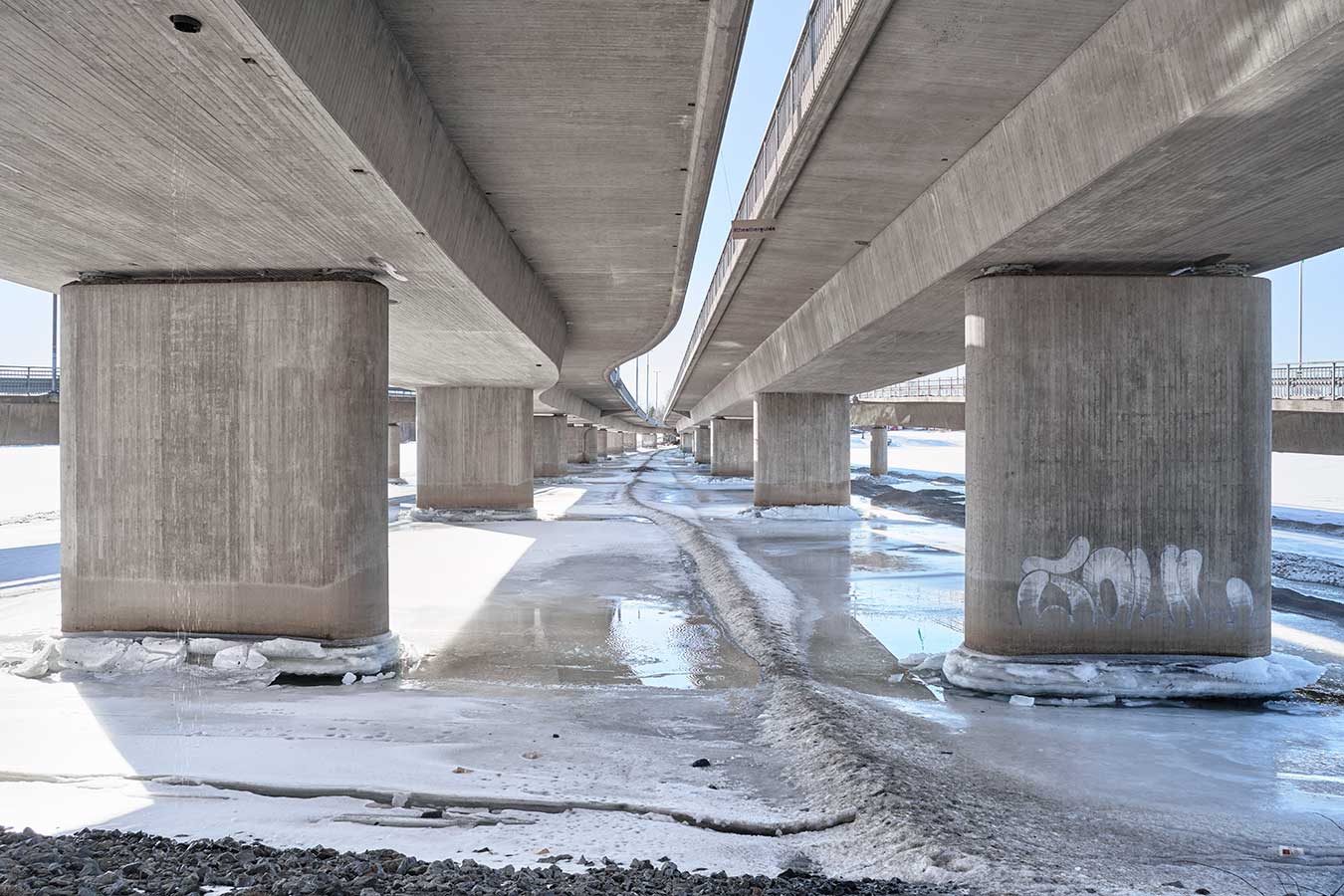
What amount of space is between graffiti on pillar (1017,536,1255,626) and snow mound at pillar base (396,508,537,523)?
2195cm

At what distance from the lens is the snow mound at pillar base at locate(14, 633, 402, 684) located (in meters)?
11.1

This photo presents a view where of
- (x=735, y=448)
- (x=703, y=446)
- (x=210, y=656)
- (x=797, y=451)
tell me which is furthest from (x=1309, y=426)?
(x=703, y=446)

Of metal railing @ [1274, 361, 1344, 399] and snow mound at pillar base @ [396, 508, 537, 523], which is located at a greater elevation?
metal railing @ [1274, 361, 1344, 399]

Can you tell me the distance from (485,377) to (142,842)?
77.7 feet

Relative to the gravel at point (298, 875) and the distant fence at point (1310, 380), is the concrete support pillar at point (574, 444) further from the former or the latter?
the gravel at point (298, 875)

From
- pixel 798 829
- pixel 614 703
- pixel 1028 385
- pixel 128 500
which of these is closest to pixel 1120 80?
pixel 1028 385

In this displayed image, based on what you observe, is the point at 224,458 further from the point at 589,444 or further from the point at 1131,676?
the point at 589,444

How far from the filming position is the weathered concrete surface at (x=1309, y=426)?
30.4 meters

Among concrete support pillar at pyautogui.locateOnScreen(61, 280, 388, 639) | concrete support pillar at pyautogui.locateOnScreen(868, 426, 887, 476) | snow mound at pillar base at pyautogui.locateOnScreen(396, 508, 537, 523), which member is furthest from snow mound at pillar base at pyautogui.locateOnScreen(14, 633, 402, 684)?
concrete support pillar at pyautogui.locateOnScreen(868, 426, 887, 476)

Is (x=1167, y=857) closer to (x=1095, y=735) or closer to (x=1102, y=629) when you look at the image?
(x=1095, y=735)

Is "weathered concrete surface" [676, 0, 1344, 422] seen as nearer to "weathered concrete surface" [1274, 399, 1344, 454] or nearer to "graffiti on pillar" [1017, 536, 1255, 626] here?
"graffiti on pillar" [1017, 536, 1255, 626]

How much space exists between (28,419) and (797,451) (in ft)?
89.3

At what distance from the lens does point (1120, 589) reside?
36.3 feet

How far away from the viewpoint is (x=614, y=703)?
986 cm
